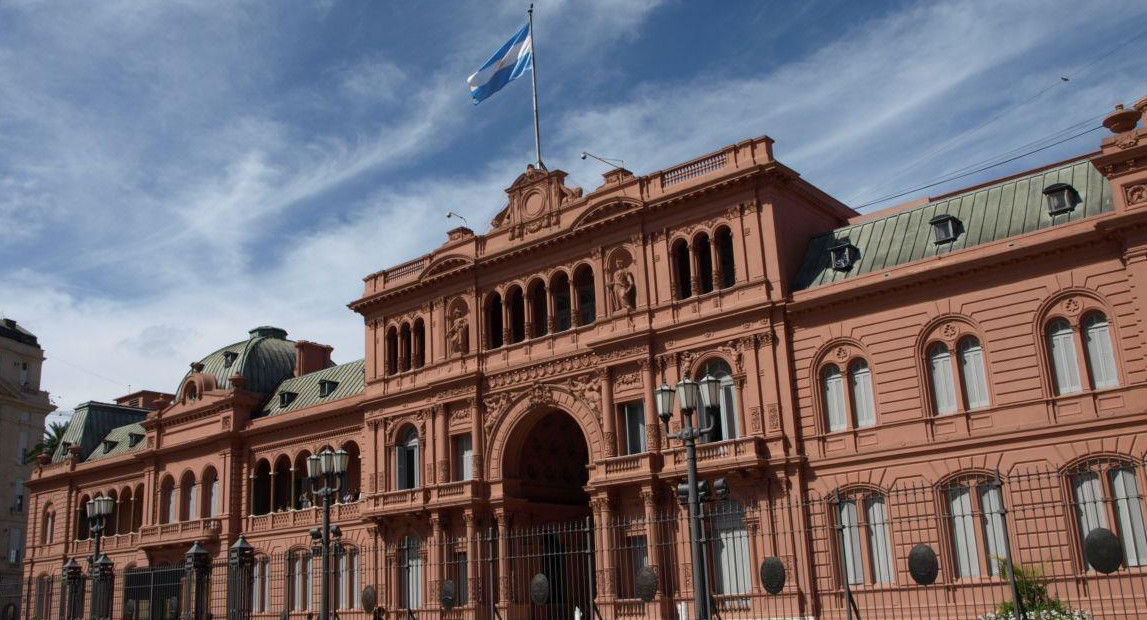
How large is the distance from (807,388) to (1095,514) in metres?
9.60

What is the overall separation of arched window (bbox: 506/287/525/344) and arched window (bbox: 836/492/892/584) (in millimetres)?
16094

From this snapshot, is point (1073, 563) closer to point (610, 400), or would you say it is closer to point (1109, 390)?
point (1109, 390)

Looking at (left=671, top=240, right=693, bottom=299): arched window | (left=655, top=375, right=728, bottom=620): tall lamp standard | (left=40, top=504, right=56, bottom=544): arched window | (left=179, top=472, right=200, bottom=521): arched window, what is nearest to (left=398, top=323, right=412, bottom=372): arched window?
(left=671, top=240, right=693, bottom=299): arched window

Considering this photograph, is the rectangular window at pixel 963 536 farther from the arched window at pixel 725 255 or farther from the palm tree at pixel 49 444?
the palm tree at pixel 49 444

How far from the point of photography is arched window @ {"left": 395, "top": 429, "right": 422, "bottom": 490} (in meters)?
47.6

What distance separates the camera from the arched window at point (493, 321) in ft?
150

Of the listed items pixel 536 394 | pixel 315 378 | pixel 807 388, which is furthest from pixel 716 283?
pixel 315 378

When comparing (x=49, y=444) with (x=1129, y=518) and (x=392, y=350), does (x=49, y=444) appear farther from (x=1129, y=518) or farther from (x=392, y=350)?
(x=1129, y=518)

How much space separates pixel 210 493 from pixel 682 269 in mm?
32125

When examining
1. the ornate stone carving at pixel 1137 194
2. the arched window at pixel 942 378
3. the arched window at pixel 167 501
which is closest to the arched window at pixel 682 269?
the arched window at pixel 942 378

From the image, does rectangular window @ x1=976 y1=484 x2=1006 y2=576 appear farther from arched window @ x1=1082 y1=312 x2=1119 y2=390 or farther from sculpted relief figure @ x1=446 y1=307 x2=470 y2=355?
sculpted relief figure @ x1=446 y1=307 x2=470 y2=355

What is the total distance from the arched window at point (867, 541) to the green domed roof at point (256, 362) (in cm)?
3660

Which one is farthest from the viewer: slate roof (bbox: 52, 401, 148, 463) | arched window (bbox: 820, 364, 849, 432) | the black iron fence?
slate roof (bbox: 52, 401, 148, 463)

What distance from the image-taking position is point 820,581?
112 ft
